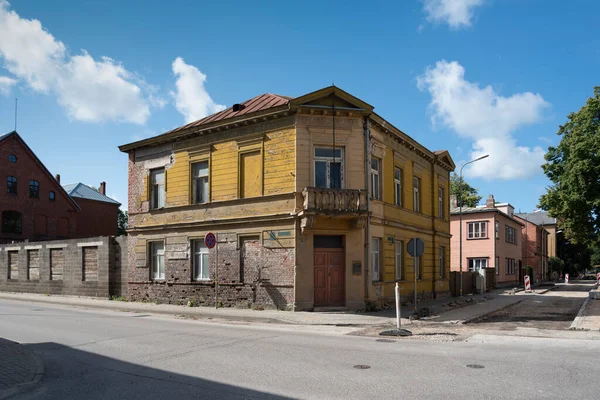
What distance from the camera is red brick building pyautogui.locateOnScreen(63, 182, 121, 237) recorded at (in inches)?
2111

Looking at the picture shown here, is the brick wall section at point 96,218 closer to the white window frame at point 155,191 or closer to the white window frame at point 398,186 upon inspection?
the white window frame at point 155,191

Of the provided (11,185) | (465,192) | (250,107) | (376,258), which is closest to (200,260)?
(250,107)


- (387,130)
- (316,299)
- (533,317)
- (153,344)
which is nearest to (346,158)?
(387,130)

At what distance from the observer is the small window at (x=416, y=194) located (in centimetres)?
2484

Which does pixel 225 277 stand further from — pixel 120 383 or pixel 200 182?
pixel 120 383

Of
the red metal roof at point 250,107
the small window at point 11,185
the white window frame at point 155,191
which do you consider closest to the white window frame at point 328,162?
the red metal roof at point 250,107

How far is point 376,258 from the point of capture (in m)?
20.4

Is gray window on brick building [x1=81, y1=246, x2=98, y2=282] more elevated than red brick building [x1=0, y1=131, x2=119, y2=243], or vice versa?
red brick building [x1=0, y1=131, x2=119, y2=243]

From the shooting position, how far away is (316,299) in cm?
1820

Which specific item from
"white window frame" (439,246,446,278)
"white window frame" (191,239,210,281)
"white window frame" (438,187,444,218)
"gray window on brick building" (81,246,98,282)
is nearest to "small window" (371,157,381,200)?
"white window frame" (191,239,210,281)

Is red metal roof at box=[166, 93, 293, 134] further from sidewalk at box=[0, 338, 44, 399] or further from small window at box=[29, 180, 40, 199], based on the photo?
small window at box=[29, 180, 40, 199]

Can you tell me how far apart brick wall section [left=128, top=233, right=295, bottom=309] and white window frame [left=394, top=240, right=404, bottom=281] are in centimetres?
626

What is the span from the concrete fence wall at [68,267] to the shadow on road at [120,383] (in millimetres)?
15744

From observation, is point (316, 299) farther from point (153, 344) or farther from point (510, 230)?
point (510, 230)
